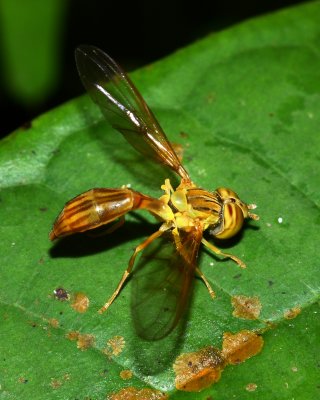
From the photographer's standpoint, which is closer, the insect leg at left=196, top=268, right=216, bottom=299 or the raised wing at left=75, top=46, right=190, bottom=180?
the insect leg at left=196, top=268, right=216, bottom=299

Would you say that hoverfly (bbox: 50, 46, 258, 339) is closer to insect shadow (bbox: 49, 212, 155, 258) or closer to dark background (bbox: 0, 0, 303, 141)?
insect shadow (bbox: 49, 212, 155, 258)

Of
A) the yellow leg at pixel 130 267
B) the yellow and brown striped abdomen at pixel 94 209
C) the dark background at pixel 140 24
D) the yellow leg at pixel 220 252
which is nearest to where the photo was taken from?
the yellow leg at pixel 130 267

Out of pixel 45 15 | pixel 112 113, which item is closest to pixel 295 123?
pixel 112 113

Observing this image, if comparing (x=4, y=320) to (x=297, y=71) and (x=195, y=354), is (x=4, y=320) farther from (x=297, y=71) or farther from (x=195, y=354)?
(x=297, y=71)

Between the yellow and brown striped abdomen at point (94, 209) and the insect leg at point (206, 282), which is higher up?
the yellow and brown striped abdomen at point (94, 209)

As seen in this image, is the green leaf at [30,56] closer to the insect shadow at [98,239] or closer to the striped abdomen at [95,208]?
the insect shadow at [98,239]

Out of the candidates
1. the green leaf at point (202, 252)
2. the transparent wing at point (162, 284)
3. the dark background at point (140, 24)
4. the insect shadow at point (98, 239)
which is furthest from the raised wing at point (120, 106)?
the dark background at point (140, 24)

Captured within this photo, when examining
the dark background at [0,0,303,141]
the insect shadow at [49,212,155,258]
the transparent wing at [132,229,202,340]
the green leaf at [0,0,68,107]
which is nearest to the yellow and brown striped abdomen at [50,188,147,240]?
the insect shadow at [49,212,155,258]

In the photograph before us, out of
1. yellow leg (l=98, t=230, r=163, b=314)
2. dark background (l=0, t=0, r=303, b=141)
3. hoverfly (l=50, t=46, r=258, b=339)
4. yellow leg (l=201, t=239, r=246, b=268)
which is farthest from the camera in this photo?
dark background (l=0, t=0, r=303, b=141)

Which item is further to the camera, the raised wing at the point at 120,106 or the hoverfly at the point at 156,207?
the raised wing at the point at 120,106
